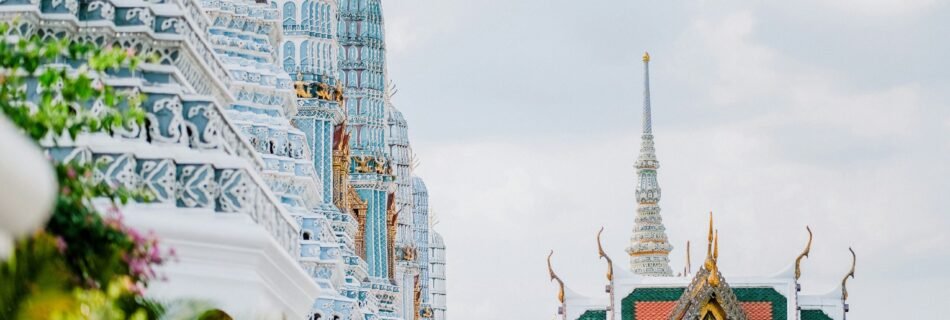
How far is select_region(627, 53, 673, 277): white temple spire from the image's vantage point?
92.2 metres

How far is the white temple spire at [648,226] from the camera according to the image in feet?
303

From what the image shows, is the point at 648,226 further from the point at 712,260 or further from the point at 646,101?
the point at 712,260

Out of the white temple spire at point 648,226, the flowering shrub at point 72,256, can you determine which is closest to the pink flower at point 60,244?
the flowering shrub at point 72,256

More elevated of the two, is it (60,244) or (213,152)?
(213,152)

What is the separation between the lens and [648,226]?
93.8 meters

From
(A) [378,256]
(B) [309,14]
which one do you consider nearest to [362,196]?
(A) [378,256]

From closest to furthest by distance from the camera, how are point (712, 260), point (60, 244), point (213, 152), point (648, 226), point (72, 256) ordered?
1. point (60, 244)
2. point (72, 256)
3. point (213, 152)
4. point (712, 260)
5. point (648, 226)

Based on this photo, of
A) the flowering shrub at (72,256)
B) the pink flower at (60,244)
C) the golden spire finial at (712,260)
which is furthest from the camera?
the golden spire finial at (712,260)

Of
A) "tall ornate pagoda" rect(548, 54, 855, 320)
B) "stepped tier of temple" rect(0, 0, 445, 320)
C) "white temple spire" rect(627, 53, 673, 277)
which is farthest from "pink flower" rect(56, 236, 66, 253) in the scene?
"white temple spire" rect(627, 53, 673, 277)

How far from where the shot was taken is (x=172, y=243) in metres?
12.7

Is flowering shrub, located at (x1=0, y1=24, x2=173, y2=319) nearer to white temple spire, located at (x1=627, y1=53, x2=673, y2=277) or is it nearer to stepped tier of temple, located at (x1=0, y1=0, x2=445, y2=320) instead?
stepped tier of temple, located at (x1=0, y1=0, x2=445, y2=320)

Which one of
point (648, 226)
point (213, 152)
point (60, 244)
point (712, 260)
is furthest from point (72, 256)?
point (648, 226)

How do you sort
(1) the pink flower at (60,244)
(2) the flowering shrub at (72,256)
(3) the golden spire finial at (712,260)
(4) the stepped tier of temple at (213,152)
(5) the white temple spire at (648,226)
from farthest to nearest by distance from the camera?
(5) the white temple spire at (648,226) < (3) the golden spire finial at (712,260) < (4) the stepped tier of temple at (213,152) < (1) the pink flower at (60,244) < (2) the flowering shrub at (72,256)

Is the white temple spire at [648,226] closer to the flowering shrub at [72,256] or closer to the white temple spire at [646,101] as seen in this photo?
the white temple spire at [646,101]
